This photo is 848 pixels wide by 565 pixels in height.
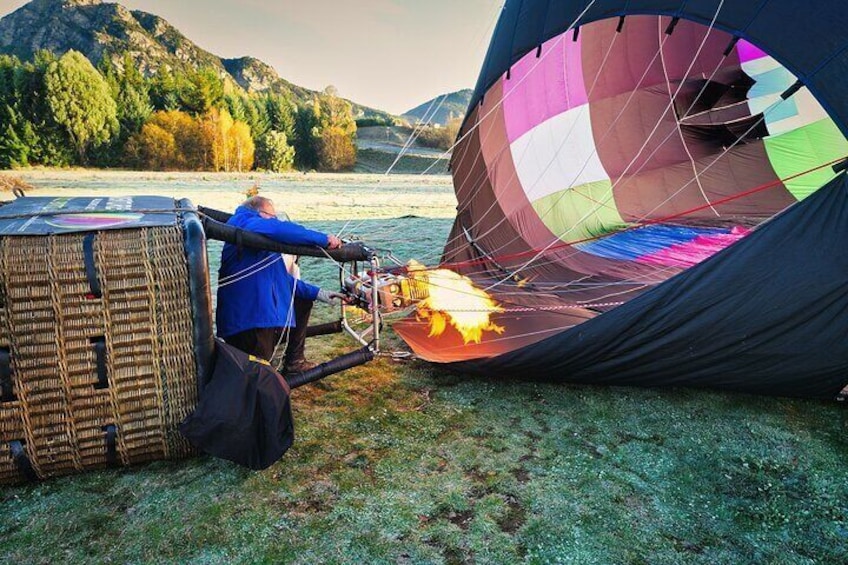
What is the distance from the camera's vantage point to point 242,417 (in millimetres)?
1896

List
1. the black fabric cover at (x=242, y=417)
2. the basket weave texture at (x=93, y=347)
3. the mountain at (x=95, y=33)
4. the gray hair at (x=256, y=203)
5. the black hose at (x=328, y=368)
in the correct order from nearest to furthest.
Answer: the basket weave texture at (x=93, y=347) → the black fabric cover at (x=242, y=417) → the black hose at (x=328, y=368) → the gray hair at (x=256, y=203) → the mountain at (x=95, y=33)

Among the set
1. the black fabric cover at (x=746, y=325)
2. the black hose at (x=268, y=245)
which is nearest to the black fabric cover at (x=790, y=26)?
the black fabric cover at (x=746, y=325)

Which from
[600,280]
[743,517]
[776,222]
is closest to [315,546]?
[743,517]

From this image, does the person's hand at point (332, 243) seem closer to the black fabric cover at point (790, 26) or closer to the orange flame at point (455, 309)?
the orange flame at point (455, 309)

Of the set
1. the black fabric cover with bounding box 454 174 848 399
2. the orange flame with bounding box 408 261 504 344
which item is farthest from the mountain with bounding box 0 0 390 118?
the black fabric cover with bounding box 454 174 848 399

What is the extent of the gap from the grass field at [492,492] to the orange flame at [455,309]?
0.75 metres

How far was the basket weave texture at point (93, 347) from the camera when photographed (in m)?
1.76

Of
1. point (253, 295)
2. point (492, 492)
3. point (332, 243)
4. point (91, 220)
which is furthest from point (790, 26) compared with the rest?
point (91, 220)

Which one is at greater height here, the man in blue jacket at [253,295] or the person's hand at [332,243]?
the person's hand at [332,243]

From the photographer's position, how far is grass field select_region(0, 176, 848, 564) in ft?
5.32

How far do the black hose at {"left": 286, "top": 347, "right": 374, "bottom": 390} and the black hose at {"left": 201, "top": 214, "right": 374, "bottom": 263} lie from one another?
484mm

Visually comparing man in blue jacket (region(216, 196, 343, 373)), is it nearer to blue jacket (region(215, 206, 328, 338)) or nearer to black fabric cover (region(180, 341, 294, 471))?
blue jacket (region(215, 206, 328, 338))

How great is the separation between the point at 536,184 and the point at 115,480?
156 inches

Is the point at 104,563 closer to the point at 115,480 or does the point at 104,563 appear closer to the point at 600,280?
the point at 115,480
